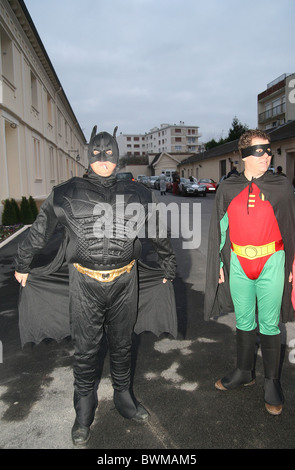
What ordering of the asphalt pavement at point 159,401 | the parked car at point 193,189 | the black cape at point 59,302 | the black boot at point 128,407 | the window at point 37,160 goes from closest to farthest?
the asphalt pavement at point 159,401, the black boot at point 128,407, the black cape at point 59,302, the window at point 37,160, the parked car at point 193,189

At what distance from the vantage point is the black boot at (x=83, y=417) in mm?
2344

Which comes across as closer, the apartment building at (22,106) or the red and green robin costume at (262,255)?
the red and green robin costume at (262,255)

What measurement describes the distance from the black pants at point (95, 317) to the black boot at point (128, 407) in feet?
0.85

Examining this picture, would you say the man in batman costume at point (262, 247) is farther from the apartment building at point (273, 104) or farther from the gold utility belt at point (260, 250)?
the apartment building at point (273, 104)

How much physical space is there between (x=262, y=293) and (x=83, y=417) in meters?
1.54

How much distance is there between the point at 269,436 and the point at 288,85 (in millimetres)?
36764

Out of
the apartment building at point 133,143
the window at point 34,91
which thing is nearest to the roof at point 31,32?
the window at point 34,91

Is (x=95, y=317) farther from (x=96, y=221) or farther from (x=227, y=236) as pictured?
(x=227, y=236)

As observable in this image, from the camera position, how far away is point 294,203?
2.68 meters

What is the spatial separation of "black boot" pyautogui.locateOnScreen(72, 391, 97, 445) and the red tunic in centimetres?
147
